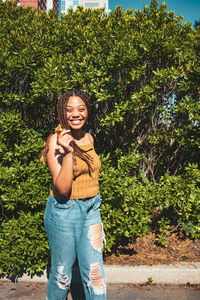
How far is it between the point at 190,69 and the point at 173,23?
706mm

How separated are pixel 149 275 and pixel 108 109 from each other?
2387mm

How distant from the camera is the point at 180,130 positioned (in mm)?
4289

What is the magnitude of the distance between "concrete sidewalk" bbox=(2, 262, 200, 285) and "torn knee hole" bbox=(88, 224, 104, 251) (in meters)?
1.40

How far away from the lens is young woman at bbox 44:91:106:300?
2324mm

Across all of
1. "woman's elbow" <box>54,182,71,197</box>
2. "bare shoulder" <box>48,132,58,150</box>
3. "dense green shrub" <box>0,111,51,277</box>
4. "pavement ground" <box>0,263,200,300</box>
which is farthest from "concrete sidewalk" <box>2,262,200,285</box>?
"bare shoulder" <box>48,132,58,150</box>

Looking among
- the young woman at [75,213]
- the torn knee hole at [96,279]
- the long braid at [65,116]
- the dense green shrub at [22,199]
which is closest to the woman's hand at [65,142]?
the young woman at [75,213]

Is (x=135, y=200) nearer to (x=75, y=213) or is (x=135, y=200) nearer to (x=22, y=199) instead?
(x=22, y=199)

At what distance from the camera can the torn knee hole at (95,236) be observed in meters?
2.44

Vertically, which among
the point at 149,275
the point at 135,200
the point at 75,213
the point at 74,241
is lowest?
the point at 149,275

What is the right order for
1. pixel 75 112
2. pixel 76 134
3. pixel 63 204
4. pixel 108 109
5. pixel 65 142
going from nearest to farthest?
1. pixel 65 142
2. pixel 63 204
3. pixel 75 112
4. pixel 76 134
5. pixel 108 109

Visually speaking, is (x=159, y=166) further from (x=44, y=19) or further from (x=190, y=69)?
(x=44, y=19)

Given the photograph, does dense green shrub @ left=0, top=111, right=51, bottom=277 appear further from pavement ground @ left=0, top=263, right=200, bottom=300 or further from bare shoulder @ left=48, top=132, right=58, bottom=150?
bare shoulder @ left=48, top=132, right=58, bottom=150

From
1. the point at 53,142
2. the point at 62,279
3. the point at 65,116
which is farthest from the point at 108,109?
the point at 62,279

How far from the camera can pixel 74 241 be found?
2.40 meters
